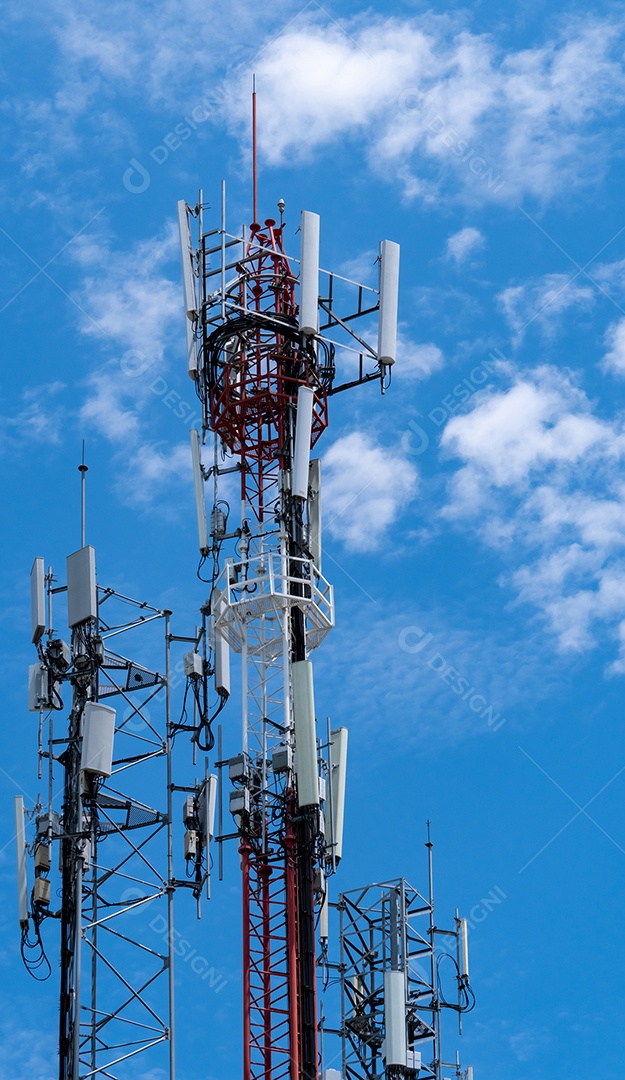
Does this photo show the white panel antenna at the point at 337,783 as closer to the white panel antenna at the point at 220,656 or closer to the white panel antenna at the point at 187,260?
the white panel antenna at the point at 220,656

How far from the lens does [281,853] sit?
74625 mm

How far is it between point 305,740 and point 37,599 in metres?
9.09

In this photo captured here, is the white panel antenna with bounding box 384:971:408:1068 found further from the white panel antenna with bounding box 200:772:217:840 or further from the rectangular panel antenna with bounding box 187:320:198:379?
the rectangular panel antenna with bounding box 187:320:198:379

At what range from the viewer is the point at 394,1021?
250 feet

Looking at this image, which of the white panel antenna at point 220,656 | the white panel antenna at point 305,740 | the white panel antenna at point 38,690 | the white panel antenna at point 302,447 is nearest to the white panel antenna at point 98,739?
the white panel antenna at point 38,690

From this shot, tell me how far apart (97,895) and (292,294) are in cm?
2478

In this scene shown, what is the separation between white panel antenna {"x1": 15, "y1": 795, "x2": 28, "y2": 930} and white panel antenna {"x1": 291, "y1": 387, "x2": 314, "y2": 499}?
601 inches

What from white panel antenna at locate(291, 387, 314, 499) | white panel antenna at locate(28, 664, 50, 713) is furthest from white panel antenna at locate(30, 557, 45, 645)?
white panel antenna at locate(291, 387, 314, 499)

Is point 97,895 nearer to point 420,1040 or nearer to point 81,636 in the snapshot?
point 81,636

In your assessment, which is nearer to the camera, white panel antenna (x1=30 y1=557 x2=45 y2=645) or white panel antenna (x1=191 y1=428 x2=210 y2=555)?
white panel antenna (x1=30 y1=557 x2=45 y2=645)

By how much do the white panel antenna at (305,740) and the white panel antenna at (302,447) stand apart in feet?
22.3

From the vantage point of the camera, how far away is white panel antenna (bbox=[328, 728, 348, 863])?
2995 inches

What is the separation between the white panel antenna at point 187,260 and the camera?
273ft

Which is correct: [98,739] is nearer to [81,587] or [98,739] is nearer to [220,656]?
[81,587]
